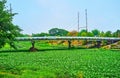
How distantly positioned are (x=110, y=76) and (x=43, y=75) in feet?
20.3

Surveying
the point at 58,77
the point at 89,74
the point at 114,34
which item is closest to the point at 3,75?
the point at 58,77

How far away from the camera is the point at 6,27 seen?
42.1 metres

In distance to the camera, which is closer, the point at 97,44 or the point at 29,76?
the point at 29,76

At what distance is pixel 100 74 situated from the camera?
1478 inches

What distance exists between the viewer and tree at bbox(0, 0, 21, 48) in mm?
40662

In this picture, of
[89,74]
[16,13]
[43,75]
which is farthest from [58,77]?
[16,13]

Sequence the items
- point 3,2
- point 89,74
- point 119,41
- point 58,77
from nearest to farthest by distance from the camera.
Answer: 1. point 58,77
2. point 89,74
3. point 3,2
4. point 119,41

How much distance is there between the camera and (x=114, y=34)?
132875 mm

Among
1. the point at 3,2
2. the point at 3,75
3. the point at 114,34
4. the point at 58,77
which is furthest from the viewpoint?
the point at 114,34

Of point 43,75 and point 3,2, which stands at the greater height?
point 3,2

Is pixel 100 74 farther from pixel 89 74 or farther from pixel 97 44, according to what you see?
pixel 97 44

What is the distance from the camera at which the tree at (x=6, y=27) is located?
40662 mm

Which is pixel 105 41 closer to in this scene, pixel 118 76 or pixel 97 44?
pixel 97 44

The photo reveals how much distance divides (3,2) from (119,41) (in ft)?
229
